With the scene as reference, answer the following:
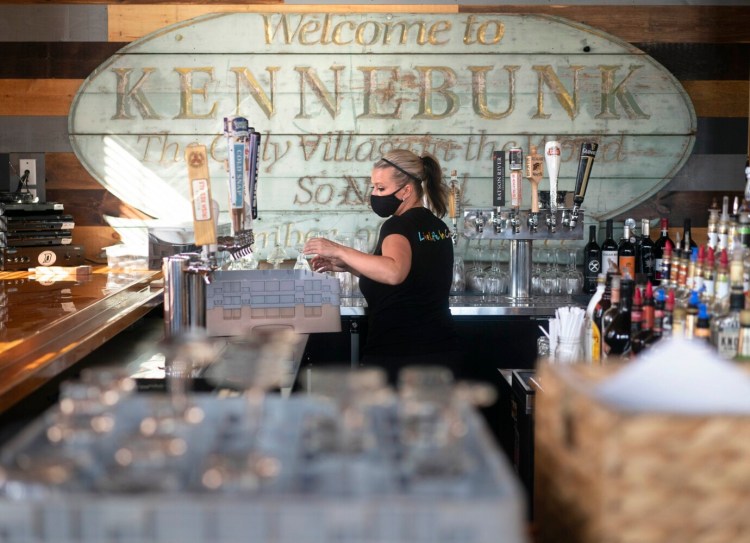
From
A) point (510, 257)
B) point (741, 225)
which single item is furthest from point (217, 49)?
point (741, 225)

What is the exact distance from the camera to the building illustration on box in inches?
136

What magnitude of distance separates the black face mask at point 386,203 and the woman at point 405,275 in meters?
0.02

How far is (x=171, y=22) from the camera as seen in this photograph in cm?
503

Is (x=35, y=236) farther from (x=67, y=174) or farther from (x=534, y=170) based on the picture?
(x=534, y=170)

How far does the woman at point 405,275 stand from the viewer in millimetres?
3336

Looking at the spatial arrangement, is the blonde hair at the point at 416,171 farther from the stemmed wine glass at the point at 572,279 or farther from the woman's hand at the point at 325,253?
the stemmed wine glass at the point at 572,279

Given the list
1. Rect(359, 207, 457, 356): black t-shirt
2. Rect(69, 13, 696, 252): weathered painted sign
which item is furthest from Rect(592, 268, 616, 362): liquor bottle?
Rect(69, 13, 696, 252): weathered painted sign

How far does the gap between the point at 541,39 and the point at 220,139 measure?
1.88 meters

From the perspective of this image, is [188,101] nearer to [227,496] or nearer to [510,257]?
[510,257]

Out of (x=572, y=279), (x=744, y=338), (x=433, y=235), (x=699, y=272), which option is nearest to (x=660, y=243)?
(x=572, y=279)

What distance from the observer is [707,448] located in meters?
1.08

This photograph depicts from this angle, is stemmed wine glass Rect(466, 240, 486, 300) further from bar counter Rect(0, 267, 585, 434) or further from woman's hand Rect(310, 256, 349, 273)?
woman's hand Rect(310, 256, 349, 273)

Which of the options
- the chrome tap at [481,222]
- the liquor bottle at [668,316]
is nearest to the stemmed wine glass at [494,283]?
the chrome tap at [481,222]

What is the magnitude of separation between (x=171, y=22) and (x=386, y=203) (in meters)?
2.14
